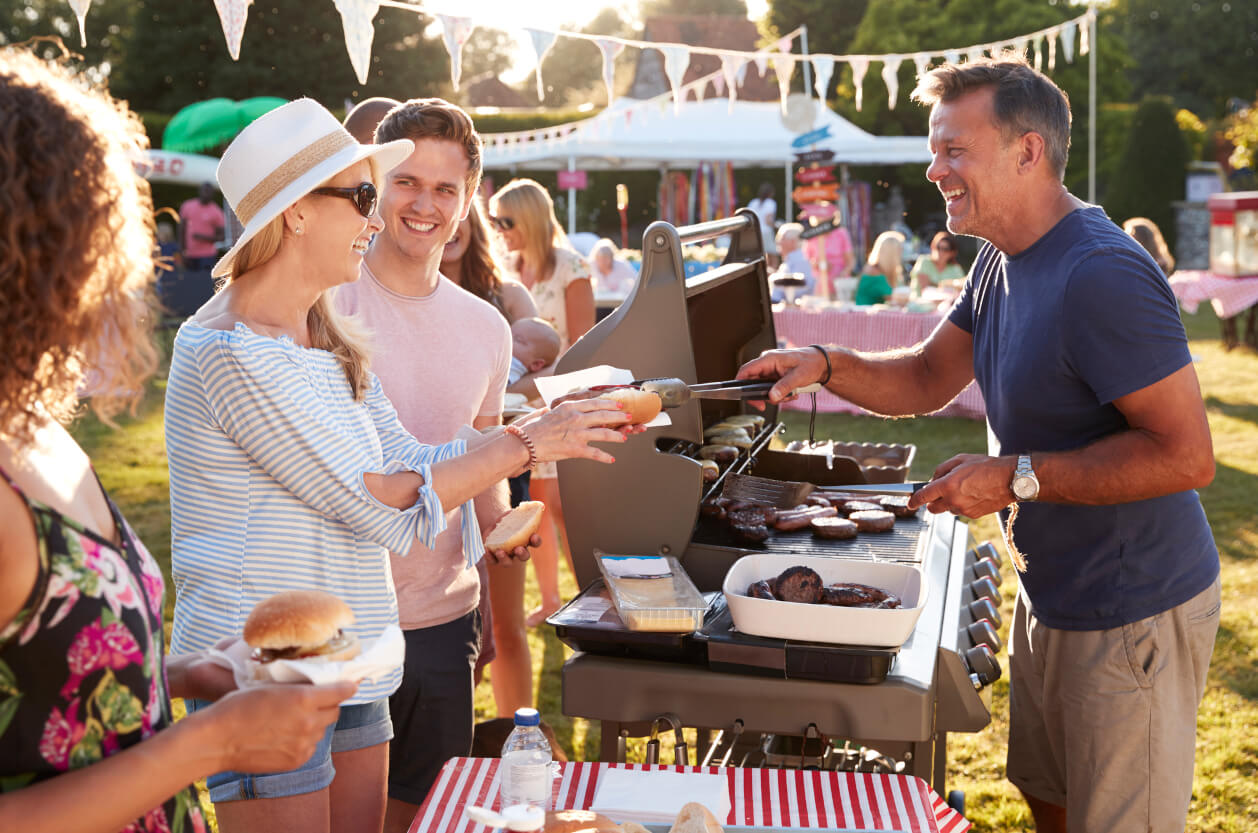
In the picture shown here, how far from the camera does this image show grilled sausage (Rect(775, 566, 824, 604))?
2131 millimetres

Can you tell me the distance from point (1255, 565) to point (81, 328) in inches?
241

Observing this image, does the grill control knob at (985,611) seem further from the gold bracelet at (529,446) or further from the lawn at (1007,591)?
the gold bracelet at (529,446)

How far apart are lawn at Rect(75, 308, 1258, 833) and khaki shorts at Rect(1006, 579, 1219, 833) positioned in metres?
1.31

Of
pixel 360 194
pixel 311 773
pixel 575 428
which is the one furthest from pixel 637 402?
pixel 311 773

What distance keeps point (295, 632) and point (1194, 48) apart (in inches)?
1800

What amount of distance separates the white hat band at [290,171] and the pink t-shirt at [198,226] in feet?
45.0

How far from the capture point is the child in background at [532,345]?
13.3 feet

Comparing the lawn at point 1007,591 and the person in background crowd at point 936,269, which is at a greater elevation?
the person in background crowd at point 936,269

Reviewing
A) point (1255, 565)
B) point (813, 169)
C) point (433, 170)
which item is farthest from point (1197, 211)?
point (433, 170)

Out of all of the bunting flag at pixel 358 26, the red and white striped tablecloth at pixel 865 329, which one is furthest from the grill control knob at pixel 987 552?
the red and white striped tablecloth at pixel 865 329

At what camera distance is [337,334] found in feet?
6.42

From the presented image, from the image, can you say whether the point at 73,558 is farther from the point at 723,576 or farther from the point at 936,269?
the point at 936,269

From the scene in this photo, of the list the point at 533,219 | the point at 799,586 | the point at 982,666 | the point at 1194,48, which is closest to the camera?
A: the point at 799,586

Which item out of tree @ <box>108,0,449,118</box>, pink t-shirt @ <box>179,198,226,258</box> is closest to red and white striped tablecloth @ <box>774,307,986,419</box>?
pink t-shirt @ <box>179,198,226,258</box>
